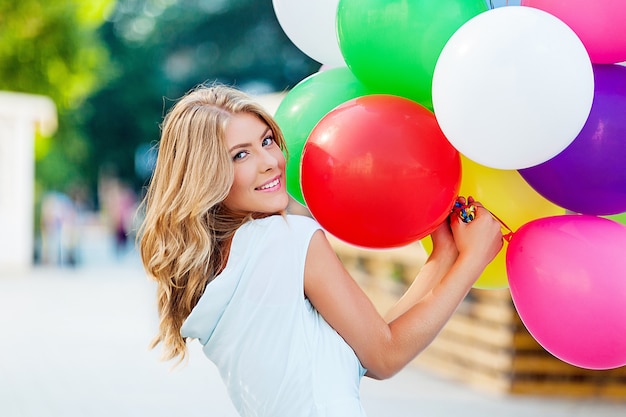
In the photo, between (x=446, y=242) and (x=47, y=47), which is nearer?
(x=446, y=242)

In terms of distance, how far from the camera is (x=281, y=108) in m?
2.53

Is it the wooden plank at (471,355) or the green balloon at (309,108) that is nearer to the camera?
the green balloon at (309,108)

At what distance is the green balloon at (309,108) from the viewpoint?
2400 millimetres

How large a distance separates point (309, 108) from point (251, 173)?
443 mm

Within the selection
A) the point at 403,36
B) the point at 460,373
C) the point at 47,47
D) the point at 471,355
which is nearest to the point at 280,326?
the point at 403,36

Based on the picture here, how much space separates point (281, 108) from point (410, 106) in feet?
1.78

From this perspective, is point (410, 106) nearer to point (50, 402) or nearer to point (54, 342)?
point (50, 402)

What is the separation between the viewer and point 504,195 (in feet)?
7.38

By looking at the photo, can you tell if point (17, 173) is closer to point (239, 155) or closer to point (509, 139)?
point (239, 155)

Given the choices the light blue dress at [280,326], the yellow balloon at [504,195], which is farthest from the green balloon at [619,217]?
the light blue dress at [280,326]

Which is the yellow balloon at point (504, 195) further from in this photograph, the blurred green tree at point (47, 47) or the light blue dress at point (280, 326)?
the blurred green tree at point (47, 47)

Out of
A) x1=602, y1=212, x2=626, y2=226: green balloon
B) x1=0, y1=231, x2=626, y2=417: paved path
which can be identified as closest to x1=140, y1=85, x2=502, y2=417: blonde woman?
x1=602, y1=212, x2=626, y2=226: green balloon

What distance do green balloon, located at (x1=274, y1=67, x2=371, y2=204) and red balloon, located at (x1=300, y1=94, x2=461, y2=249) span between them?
299 mm

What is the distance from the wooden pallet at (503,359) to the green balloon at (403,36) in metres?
4.48
